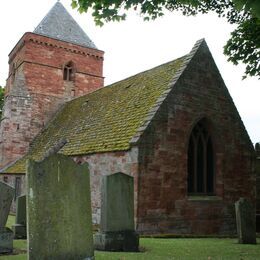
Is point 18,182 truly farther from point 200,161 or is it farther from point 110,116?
point 200,161

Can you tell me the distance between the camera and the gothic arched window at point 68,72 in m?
30.1

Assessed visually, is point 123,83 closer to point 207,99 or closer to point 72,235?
point 207,99

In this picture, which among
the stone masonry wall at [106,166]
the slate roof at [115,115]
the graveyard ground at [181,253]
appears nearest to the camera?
the graveyard ground at [181,253]

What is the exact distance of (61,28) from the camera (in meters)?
31.4

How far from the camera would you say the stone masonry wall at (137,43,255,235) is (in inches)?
537

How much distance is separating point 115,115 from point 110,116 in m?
0.50

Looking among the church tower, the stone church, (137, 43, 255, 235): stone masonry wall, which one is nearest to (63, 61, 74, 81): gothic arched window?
the church tower

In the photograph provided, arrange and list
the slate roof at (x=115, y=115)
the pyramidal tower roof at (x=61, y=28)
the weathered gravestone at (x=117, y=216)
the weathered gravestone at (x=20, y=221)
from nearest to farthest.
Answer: the weathered gravestone at (x=117, y=216) → the weathered gravestone at (x=20, y=221) → the slate roof at (x=115, y=115) → the pyramidal tower roof at (x=61, y=28)

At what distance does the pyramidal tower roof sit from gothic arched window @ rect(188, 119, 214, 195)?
17.8 metres

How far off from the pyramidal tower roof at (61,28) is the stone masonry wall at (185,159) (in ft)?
56.0

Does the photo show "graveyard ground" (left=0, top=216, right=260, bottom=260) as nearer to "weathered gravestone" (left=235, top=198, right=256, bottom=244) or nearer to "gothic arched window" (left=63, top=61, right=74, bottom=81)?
"weathered gravestone" (left=235, top=198, right=256, bottom=244)

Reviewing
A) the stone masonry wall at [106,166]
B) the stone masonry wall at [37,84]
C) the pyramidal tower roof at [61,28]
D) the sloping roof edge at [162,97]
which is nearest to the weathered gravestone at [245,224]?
the stone masonry wall at [106,166]

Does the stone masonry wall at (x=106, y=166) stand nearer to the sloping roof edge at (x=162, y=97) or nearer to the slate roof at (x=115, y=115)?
the slate roof at (x=115, y=115)

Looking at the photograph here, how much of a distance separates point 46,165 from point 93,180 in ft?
34.5
